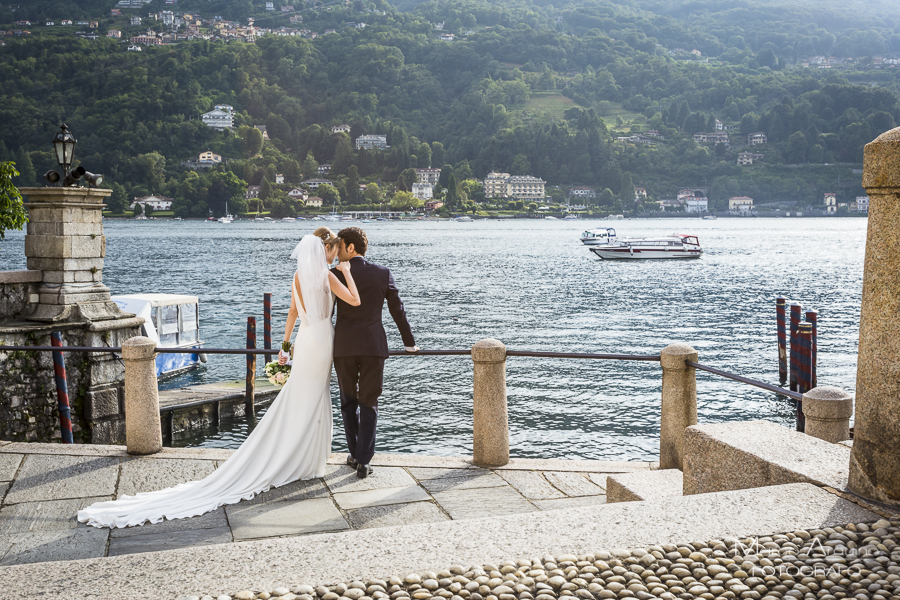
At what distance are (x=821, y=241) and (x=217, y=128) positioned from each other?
454 ft

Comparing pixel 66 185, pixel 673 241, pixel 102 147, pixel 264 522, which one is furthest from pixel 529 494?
pixel 102 147

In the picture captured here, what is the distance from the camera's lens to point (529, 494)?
5.96 metres

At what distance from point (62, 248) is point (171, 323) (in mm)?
12317

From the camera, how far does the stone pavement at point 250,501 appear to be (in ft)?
16.4

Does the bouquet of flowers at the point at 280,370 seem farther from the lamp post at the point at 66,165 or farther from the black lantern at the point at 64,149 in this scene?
the black lantern at the point at 64,149

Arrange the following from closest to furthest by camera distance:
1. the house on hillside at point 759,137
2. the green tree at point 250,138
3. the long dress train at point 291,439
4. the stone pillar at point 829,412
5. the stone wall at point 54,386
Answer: the stone pillar at point 829,412 < the long dress train at point 291,439 < the stone wall at point 54,386 < the green tree at point 250,138 < the house on hillside at point 759,137

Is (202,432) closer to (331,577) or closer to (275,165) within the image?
(331,577)

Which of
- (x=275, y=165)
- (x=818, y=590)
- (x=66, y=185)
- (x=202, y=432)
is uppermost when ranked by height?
(x=275, y=165)

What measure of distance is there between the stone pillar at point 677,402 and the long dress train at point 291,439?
293 centimetres

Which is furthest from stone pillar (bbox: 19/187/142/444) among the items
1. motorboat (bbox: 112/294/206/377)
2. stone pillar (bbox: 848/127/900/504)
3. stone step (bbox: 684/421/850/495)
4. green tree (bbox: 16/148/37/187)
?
green tree (bbox: 16/148/37/187)

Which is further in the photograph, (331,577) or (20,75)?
(20,75)

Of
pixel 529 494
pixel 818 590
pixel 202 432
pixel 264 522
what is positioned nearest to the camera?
pixel 818 590

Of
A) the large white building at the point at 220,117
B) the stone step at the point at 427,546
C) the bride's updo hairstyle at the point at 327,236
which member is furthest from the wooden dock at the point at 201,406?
the large white building at the point at 220,117

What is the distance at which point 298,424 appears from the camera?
19.2 ft
